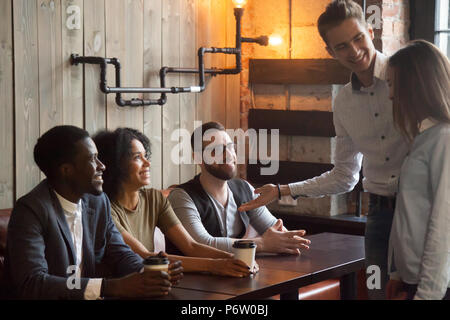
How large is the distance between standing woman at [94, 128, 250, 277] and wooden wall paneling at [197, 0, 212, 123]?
128 cm

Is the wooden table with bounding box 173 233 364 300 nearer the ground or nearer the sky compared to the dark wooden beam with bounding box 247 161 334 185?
nearer the ground

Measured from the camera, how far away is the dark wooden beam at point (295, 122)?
13.1ft

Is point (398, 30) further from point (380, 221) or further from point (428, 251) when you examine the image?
point (428, 251)

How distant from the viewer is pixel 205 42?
4156 millimetres

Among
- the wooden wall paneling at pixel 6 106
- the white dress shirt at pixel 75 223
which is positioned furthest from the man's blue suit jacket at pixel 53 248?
the wooden wall paneling at pixel 6 106

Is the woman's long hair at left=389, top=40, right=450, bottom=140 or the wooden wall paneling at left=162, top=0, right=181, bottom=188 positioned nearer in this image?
the woman's long hair at left=389, top=40, right=450, bottom=140

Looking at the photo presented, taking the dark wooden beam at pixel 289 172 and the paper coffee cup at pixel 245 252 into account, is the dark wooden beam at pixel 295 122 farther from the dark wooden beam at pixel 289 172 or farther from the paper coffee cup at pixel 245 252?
the paper coffee cup at pixel 245 252

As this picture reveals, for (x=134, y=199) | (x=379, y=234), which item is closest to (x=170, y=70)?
(x=134, y=199)

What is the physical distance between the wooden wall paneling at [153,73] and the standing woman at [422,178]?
6.76 feet

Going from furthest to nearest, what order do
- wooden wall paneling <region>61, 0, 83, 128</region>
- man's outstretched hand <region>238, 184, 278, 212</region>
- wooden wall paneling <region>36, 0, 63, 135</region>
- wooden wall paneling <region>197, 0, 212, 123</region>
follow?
wooden wall paneling <region>197, 0, 212, 123</region> → wooden wall paneling <region>61, 0, 83, 128</region> → wooden wall paneling <region>36, 0, 63, 135</region> → man's outstretched hand <region>238, 184, 278, 212</region>

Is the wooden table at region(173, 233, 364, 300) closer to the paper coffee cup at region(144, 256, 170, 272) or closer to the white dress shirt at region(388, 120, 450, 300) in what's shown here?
the paper coffee cup at region(144, 256, 170, 272)

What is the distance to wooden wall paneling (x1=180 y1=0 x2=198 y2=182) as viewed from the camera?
401 centimetres

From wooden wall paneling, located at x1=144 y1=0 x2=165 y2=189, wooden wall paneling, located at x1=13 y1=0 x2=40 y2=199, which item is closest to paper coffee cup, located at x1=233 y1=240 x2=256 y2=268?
wooden wall paneling, located at x1=13 y1=0 x2=40 y2=199

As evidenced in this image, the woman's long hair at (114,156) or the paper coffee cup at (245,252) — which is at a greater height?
the woman's long hair at (114,156)
